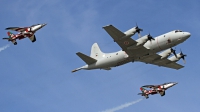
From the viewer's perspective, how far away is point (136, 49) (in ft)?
255

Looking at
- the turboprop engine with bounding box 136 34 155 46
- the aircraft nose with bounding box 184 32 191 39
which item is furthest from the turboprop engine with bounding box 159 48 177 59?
the turboprop engine with bounding box 136 34 155 46

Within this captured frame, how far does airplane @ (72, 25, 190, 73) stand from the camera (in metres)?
74.9

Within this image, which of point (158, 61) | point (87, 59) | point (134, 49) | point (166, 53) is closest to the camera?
point (134, 49)

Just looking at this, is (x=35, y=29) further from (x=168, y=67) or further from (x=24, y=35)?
(x=168, y=67)

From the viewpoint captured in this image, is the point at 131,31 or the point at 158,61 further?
the point at 158,61

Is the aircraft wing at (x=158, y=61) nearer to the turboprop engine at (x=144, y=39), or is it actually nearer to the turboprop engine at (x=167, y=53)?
the turboprop engine at (x=167, y=53)

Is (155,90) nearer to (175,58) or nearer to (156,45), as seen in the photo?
(175,58)

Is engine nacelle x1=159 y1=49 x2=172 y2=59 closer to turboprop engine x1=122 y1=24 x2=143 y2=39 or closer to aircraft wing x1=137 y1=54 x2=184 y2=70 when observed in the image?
aircraft wing x1=137 y1=54 x2=184 y2=70

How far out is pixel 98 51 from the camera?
290 ft

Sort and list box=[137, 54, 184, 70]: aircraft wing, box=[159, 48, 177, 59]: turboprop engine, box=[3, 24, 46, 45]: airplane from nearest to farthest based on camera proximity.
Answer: box=[3, 24, 46, 45]: airplane, box=[137, 54, 184, 70]: aircraft wing, box=[159, 48, 177, 59]: turboprop engine

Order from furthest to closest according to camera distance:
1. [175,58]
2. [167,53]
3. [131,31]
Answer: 1. [175,58]
2. [167,53]
3. [131,31]

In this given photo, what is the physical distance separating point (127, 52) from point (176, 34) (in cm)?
955

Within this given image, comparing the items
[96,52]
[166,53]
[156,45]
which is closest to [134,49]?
[156,45]

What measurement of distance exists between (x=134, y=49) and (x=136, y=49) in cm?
38
